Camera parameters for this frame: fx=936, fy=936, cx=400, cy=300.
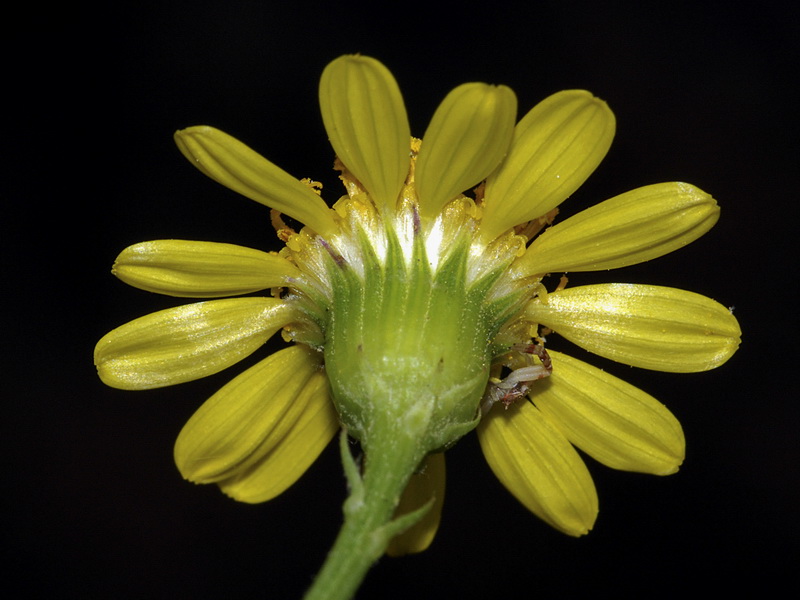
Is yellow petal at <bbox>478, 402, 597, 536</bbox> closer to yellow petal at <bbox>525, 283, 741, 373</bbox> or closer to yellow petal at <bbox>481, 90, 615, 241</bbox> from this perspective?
yellow petal at <bbox>525, 283, 741, 373</bbox>

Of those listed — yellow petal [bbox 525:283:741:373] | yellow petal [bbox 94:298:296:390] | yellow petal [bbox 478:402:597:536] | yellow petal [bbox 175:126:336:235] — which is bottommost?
yellow petal [bbox 478:402:597:536]

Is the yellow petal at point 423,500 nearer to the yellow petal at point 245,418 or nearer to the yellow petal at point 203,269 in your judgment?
the yellow petal at point 245,418

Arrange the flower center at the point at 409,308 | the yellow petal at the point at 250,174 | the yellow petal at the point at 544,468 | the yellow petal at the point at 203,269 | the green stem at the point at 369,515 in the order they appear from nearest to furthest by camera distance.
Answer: the green stem at the point at 369,515 → the flower center at the point at 409,308 → the yellow petal at the point at 250,174 → the yellow petal at the point at 203,269 → the yellow petal at the point at 544,468

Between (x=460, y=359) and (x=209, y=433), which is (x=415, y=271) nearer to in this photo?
(x=460, y=359)

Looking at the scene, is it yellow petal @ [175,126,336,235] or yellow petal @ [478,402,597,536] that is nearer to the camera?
yellow petal @ [175,126,336,235]

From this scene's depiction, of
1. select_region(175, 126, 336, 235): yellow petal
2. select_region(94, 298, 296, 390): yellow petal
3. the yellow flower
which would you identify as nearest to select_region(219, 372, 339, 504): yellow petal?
the yellow flower

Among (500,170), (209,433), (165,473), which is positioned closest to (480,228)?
(500,170)

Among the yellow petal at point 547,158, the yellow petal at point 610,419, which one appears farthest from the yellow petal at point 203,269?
the yellow petal at point 610,419
